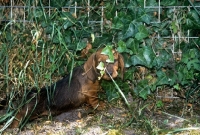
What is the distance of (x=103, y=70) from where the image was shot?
426 cm

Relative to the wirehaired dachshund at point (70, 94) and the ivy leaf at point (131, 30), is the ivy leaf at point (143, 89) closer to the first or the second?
the wirehaired dachshund at point (70, 94)

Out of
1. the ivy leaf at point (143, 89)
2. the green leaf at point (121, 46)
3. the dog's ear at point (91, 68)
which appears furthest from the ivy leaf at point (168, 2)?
the dog's ear at point (91, 68)

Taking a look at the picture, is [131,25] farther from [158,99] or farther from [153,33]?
[158,99]

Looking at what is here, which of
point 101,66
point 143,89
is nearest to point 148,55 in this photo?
point 143,89

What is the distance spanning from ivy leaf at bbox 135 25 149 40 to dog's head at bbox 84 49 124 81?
0.37 m

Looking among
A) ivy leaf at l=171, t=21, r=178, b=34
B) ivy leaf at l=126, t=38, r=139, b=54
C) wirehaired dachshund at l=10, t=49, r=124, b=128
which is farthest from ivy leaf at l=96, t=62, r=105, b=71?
ivy leaf at l=171, t=21, r=178, b=34

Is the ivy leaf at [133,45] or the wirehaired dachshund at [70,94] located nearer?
the wirehaired dachshund at [70,94]

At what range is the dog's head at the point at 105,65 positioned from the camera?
4254 millimetres

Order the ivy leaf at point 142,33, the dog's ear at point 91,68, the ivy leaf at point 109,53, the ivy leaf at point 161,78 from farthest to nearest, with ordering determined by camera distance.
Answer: the ivy leaf at point 161,78
the ivy leaf at point 142,33
the dog's ear at point 91,68
the ivy leaf at point 109,53

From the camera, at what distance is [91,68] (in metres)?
4.45

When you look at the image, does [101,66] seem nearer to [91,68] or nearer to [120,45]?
[91,68]

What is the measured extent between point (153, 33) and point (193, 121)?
1141 millimetres

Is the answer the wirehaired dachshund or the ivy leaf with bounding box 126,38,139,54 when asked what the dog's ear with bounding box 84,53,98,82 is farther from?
the ivy leaf with bounding box 126,38,139,54

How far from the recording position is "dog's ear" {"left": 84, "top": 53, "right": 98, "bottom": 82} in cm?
439
